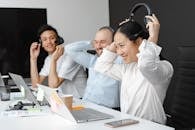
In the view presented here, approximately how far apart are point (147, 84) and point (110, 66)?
363 mm

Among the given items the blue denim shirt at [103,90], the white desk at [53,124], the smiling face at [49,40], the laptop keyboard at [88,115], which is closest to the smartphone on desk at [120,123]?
the white desk at [53,124]

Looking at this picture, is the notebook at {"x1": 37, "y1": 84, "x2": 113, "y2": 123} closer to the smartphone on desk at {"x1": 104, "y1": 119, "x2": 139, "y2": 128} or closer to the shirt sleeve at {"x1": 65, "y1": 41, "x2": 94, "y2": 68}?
the smartphone on desk at {"x1": 104, "y1": 119, "x2": 139, "y2": 128}

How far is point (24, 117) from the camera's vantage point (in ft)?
5.82

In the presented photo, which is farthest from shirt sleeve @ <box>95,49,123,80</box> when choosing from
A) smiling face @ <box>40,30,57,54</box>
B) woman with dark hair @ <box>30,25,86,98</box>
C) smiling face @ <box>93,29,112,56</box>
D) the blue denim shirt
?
smiling face @ <box>40,30,57,54</box>

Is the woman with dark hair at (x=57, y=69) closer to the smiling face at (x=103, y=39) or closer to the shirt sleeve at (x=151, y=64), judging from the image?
the smiling face at (x=103, y=39)

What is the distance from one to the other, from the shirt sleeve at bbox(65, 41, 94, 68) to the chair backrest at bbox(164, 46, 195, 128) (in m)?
0.91

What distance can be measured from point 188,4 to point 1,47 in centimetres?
179

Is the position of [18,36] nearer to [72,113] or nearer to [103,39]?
[103,39]

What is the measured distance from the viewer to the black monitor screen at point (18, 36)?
3215mm

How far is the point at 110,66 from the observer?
2.12 m

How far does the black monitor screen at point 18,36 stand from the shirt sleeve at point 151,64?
5.67 ft

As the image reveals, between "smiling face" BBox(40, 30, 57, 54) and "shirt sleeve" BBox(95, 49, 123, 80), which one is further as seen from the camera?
"smiling face" BBox(40, 30, 57, 54)

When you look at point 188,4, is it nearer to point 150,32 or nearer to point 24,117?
point 150,32

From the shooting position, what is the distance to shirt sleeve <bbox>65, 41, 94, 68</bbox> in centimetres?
278
